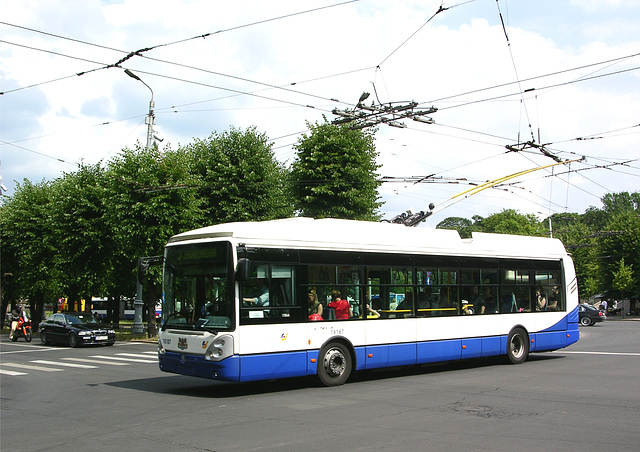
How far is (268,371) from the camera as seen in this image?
11328 mm

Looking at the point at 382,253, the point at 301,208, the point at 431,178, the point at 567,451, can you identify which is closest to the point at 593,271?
the point at 301,208

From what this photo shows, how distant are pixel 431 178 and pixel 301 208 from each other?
10444mm

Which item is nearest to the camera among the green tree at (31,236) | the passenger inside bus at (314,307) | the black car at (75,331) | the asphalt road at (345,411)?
the asphalt road at (345,411)

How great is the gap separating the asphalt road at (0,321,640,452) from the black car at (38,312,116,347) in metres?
11.9

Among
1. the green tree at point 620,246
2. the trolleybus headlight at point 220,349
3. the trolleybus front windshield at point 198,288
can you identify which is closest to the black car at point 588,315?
the green tree at point 620,246

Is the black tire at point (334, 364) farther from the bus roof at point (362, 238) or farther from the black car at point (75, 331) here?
the black car at point (75, 331)

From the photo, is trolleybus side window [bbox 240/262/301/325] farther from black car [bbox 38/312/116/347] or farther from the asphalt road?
black car [bbox 38/312/116/347]

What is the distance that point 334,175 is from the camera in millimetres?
31953

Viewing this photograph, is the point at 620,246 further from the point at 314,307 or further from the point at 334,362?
the point at 314,307

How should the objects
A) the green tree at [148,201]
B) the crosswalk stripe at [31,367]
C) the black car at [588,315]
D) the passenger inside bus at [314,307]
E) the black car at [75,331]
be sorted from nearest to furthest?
the passenger inside bus at [314,307] < the crosswalk stripe at [31,367] < the black car at [75,331] < the green tree at [148,201] < the black car at [588,315]

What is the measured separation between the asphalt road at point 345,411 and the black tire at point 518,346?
0.33 meters

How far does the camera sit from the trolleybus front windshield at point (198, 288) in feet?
36.4

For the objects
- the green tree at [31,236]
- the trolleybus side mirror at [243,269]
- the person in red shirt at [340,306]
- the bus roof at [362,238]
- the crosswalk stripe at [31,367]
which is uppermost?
the green tree at [31,236]

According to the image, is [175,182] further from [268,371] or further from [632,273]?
[632,273]
